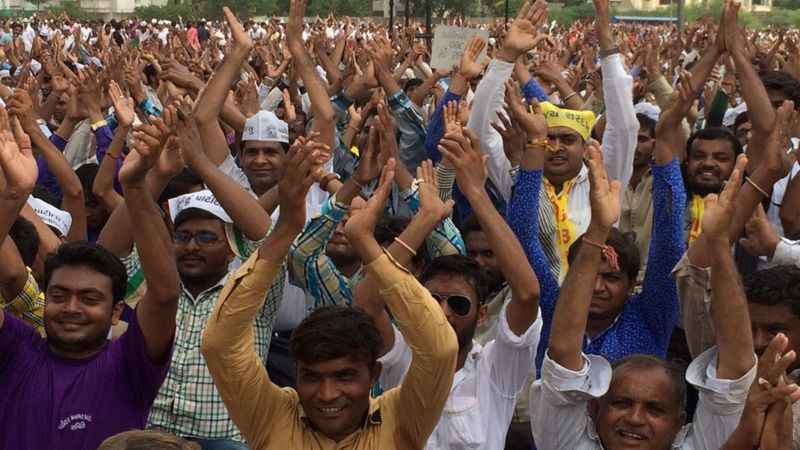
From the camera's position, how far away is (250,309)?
3.00 meters

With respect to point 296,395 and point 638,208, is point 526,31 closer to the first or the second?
point 638,208

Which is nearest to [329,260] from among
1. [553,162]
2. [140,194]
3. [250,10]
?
[140,194]

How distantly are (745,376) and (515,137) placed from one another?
6.74ft

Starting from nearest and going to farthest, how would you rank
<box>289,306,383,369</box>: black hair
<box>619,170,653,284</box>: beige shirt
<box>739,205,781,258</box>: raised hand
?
1. <box>289,306,383,369</box>: black hair
2. <box>739,205,781,258</box>: raised hand
3. <box>619,170,653,284</box>: beige shirt

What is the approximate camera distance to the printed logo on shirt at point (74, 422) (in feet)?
10.9

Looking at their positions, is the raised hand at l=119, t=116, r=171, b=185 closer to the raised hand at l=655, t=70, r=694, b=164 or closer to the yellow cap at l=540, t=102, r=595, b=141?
the raised hand at l=655, t=70, r=694, b=164

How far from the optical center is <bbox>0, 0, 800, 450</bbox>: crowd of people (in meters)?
3.07

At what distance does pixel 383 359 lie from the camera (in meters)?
3.68

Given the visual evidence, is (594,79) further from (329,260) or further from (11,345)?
(11,345)

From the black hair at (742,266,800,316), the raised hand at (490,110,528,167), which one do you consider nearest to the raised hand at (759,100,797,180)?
the black hair at (742,266,800,316)

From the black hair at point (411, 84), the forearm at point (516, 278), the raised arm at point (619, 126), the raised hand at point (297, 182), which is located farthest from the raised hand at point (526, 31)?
the black hair at point (411, 84)

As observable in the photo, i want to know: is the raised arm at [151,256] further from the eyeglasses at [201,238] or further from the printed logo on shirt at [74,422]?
the eyeglasses at [201,238]

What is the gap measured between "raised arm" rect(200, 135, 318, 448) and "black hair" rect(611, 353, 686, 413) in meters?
1.02

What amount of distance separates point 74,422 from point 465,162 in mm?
1417
